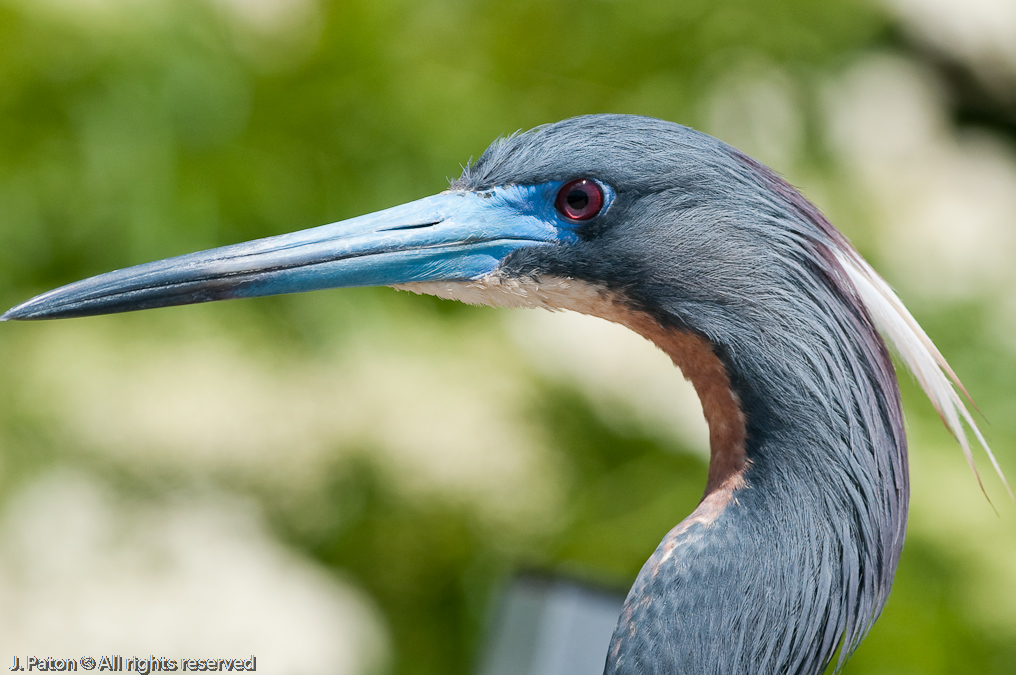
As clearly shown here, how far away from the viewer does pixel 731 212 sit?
1.08m

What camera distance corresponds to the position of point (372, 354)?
2.73 metres

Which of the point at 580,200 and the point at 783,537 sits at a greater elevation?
the point at 580,200

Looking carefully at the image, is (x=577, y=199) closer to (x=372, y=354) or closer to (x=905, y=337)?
(x=905, y=337)

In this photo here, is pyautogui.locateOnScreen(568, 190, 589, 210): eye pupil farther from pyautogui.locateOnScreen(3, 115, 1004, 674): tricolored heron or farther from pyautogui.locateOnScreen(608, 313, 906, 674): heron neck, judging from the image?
pyautogui.locateOnScreen(608, 313, 906, 674): heron neck

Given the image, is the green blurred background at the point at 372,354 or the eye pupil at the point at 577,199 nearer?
the eye pupil at the point at 577,199

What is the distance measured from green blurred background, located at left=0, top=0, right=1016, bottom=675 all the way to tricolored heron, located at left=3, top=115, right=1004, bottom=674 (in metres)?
1.38

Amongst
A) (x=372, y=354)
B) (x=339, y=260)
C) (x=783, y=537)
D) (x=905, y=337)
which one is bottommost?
(x=783, y=537)

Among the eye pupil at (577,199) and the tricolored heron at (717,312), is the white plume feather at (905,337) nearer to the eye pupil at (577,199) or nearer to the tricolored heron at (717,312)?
the tricolored heron at (717,312)

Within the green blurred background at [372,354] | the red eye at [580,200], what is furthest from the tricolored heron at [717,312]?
the green blurred background at [372,354]

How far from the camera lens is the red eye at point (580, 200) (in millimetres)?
1093

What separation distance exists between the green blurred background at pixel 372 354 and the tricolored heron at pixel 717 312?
1378 millimetres

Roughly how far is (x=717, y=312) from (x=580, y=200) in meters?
0.22

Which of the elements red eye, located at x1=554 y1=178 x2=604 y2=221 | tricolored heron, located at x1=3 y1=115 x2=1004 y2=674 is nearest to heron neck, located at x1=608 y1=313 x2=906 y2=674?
tricolored heron, located at x1=3 y1=115 x2=1004 y2=674

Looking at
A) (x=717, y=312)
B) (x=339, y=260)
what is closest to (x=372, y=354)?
(x=339, y=260)
